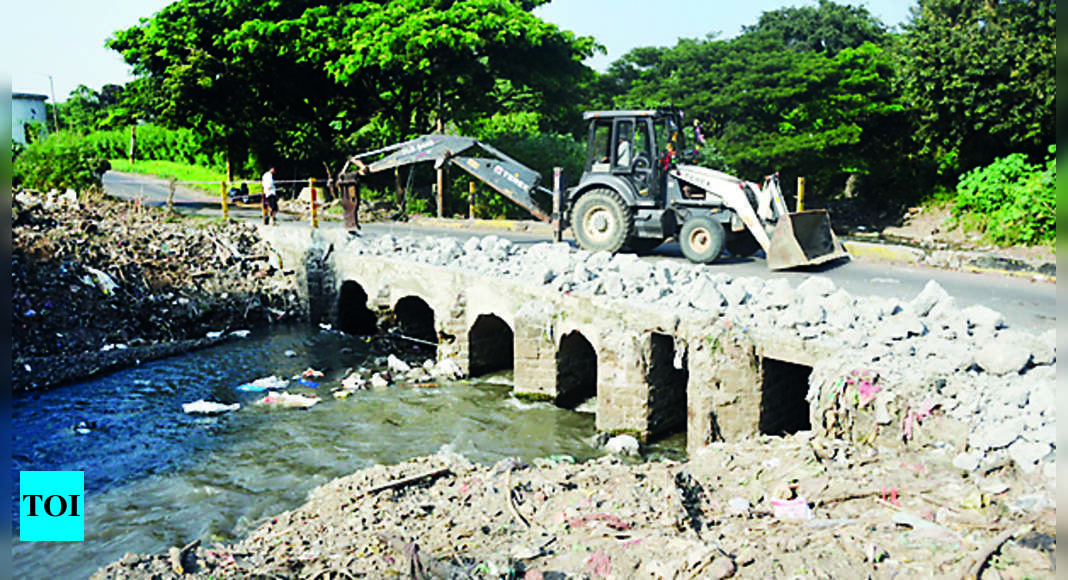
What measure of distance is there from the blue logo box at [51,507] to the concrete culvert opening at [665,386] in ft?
18.6

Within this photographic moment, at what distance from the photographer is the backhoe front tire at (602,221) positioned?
13.0 metres

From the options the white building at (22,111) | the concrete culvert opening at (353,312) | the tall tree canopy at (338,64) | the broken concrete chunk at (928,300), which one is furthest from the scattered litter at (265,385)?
the tall tree canopy at (338,64)

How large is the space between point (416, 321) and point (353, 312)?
178cm

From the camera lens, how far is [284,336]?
575 inches

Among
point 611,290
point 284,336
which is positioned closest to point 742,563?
point 611,290

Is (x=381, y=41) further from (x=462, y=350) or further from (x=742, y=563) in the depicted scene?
(x=742, y=563)

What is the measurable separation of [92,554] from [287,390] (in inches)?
184

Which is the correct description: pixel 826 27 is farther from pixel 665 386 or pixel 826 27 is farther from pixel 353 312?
pixel 665 386

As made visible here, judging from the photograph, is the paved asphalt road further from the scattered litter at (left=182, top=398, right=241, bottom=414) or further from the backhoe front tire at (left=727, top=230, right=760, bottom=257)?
the scattered litter at (left=182, top=398, right=241, bottom=414)

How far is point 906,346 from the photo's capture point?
7.02m

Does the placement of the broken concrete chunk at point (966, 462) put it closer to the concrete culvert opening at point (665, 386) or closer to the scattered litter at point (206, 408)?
the concrete culvert opening at point (665, 386)

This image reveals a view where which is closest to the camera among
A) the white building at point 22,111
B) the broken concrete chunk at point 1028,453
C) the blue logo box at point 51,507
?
the white building at point 22,111

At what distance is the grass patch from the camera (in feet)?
110

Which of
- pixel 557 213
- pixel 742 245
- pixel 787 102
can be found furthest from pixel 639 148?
pixel 787 102
